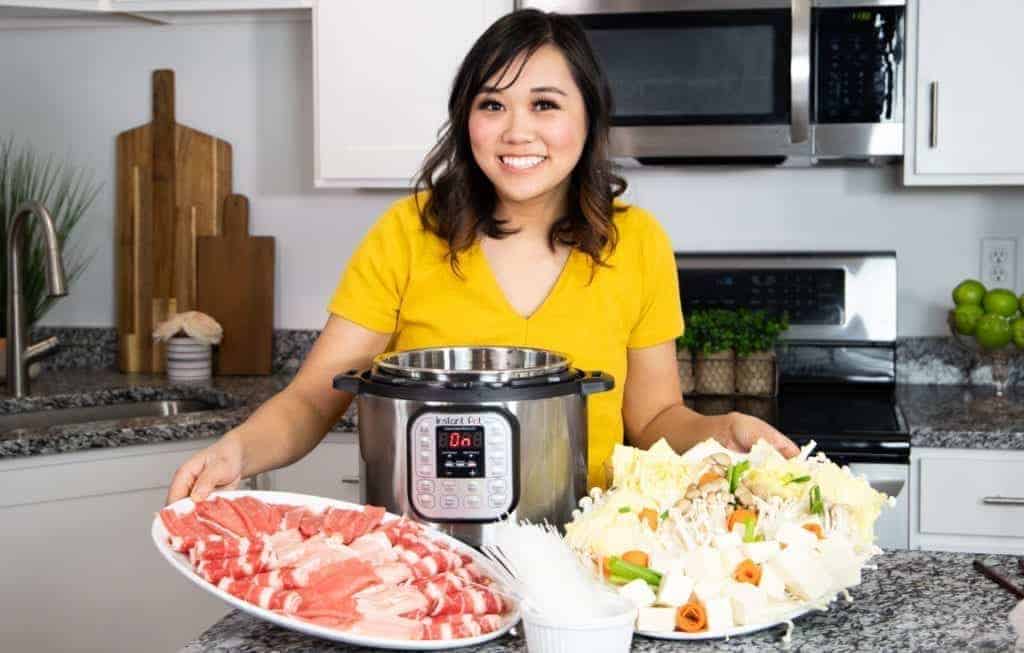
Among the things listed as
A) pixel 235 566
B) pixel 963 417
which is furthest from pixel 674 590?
pixel 963 417

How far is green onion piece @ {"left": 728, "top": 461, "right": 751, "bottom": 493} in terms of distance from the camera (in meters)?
1.42

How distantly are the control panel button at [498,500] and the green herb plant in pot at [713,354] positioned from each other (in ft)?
5.51

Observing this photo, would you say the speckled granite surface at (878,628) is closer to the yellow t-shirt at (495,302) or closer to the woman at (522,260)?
the woman at (522,260)

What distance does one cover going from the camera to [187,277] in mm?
3420

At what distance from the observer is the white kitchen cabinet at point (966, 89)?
2834 millimetres

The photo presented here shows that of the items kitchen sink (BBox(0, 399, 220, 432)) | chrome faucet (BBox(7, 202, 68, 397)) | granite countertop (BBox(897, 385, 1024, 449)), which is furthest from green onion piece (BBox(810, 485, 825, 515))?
chrome faucet (BBox(7, 202, 68, 397))

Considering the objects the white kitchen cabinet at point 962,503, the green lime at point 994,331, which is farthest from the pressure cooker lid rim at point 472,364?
the green lime at point 994,331

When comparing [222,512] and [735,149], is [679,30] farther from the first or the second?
[222,512]

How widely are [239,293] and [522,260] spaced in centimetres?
166

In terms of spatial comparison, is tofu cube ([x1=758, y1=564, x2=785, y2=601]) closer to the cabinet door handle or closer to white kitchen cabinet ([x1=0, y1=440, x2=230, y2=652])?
the cabinet door handle

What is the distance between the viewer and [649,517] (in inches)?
52.6

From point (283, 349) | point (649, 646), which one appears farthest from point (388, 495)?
point (283, 349)

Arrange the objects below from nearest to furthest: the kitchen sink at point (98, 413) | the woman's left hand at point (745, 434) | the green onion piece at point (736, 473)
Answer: the green onion piece at point (736, 473), the woman's left hand at point (745, 434), the kitchen sink at point (98, 413)

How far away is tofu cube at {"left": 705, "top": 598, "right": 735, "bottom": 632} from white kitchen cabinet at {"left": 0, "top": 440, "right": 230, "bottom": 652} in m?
1.81
